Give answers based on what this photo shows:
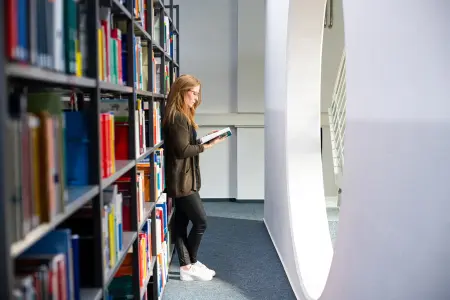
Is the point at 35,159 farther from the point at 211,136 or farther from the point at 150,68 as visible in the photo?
the point at 211,136

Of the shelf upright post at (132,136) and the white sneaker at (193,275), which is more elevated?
the shelf upright post at (132,136)

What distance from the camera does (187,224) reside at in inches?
143

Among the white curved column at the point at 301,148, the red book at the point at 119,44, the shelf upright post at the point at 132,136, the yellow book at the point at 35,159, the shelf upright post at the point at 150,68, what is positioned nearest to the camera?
the yellow book at the point at 35,159

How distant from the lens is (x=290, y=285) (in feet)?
11.5

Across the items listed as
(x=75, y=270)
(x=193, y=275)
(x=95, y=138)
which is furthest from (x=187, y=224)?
(x=75, y=270)

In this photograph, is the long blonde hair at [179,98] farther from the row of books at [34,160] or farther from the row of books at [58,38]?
the row of books at [34,160]

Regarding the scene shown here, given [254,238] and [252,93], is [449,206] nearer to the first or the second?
[254,238]

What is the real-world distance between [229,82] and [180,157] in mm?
3328

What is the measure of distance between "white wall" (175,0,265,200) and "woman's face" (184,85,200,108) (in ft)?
9.46

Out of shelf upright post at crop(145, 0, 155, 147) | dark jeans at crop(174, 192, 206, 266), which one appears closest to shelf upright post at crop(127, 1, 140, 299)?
shelf upright post at crop(145, 0, 155, 147)

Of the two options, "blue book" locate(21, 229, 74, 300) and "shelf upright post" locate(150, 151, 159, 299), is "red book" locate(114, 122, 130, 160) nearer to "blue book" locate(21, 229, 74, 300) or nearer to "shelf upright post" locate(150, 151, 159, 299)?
"shelf upright post" locate(150, 151, 159, 299)

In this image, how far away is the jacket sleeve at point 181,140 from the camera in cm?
332

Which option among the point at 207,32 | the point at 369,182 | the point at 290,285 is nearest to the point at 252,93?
the point at 207,32

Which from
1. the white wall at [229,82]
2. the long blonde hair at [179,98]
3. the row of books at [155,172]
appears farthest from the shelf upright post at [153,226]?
the white wall at [229,82]
